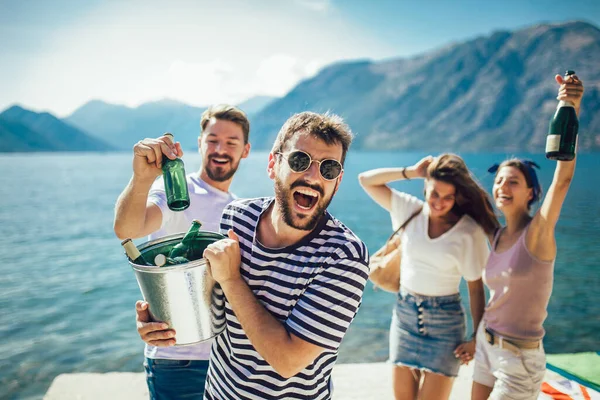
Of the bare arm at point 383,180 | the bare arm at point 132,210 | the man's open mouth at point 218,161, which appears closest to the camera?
the bare arm at point 132,210

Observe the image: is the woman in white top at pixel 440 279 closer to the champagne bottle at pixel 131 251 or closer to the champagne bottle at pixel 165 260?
the champagne bottle at pixel 165 260

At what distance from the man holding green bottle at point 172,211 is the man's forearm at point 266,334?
436 millimetres

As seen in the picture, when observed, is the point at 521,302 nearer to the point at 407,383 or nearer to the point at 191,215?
the point at 407,383

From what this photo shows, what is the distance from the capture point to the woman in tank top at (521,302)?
328 cm

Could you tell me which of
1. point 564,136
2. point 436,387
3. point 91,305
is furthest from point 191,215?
point 91,305

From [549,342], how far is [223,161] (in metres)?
13.6

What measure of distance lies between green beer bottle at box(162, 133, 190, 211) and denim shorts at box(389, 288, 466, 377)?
2807 millimetres

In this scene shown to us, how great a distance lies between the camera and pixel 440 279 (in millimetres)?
3865

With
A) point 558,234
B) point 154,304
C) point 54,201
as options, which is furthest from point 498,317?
point 54,201

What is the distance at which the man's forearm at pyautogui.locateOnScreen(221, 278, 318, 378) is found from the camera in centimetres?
168

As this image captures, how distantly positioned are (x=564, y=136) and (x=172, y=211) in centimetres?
342

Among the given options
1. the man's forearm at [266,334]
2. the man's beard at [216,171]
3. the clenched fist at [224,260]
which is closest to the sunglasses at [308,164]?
the clenched fist at [224,260]

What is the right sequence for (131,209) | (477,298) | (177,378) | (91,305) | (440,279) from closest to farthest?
1. (131,209)
2. (177,378)
3. (440,279)
4. (477,298)
5. (91,305)

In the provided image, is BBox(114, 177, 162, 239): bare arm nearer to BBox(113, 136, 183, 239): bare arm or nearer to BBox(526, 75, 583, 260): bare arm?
BBox(113, 136, 183, 239): bare arm
